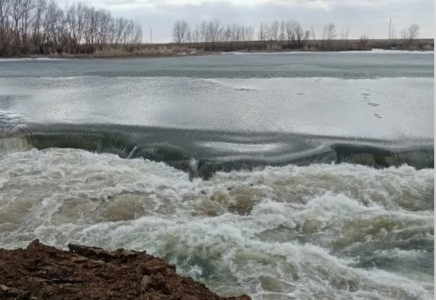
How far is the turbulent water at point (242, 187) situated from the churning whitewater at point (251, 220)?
2 centimetres

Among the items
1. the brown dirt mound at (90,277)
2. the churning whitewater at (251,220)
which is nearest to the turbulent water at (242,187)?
the churning whitewater at (251,220)

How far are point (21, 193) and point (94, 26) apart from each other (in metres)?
58.6

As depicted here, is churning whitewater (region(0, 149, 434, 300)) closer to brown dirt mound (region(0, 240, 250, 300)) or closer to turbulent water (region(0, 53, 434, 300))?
turbulent water (region(0, 53, 434, 300))

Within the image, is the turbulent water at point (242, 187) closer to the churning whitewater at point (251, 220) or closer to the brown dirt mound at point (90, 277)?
the churning whitewater at point (251, 220)

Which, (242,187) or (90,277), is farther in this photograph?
(242,187)

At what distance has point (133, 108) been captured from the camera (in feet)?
41.0

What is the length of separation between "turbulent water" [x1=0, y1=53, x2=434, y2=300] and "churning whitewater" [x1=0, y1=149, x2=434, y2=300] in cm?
2

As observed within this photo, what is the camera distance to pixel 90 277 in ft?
13.4

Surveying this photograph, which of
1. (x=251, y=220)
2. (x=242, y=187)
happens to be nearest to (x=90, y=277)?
(x=251, y=220)

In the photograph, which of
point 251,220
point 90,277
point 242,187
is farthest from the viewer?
point 242,187

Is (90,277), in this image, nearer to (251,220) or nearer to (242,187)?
(251,220)

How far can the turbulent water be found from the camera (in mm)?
5215

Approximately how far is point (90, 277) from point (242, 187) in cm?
368

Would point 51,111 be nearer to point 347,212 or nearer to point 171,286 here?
point 347,212
